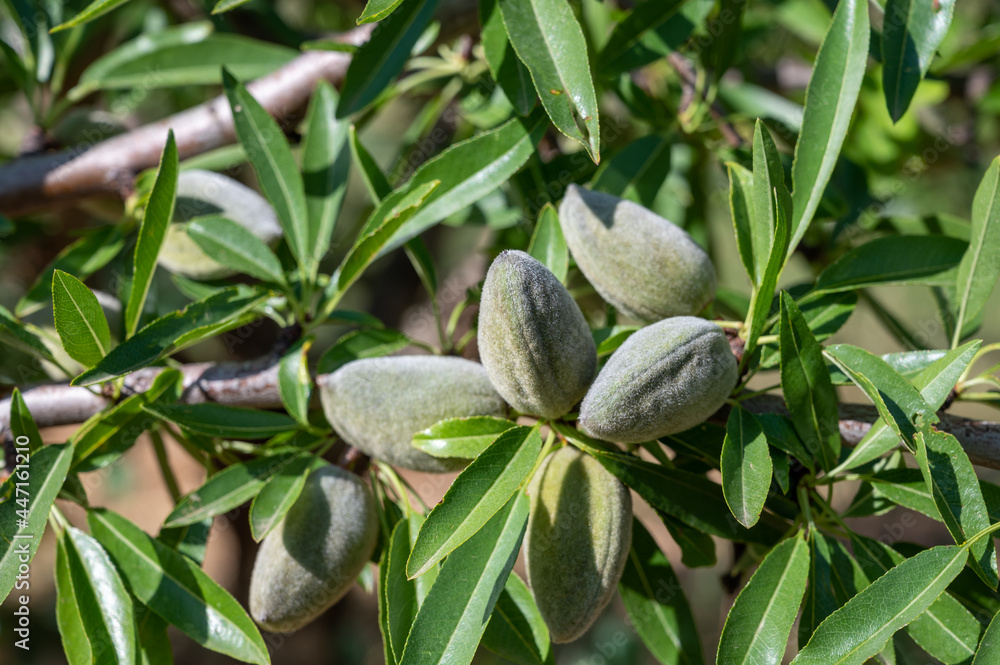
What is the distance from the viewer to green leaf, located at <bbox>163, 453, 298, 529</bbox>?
2.54 ft

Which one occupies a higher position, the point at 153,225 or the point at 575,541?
the point at 153,225

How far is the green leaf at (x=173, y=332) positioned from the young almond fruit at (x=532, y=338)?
0.93 ft

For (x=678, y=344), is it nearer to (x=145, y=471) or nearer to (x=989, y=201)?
(x=989, y=201)

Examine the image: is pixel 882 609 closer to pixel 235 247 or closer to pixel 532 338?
pixel 532 338

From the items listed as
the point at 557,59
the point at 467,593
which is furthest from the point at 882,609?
the point at 557,59

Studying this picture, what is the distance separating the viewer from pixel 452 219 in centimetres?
100

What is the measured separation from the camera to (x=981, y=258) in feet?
2.47

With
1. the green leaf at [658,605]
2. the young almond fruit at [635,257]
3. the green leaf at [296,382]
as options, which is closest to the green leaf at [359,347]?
the green leaf at [296,382]

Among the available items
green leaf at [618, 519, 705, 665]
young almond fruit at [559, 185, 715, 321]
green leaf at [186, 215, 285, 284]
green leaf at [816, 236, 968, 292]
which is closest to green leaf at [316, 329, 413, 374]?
green leaf at [186, 215, 285, 284]

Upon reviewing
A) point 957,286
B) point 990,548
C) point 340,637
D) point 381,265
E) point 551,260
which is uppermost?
point 551,260

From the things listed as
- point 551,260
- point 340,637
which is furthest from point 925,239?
point 340,637

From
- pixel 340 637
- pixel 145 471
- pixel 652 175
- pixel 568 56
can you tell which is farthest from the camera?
pixel 145 471

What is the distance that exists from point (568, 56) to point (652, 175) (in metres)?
0.28

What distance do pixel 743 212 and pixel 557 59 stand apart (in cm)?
25
